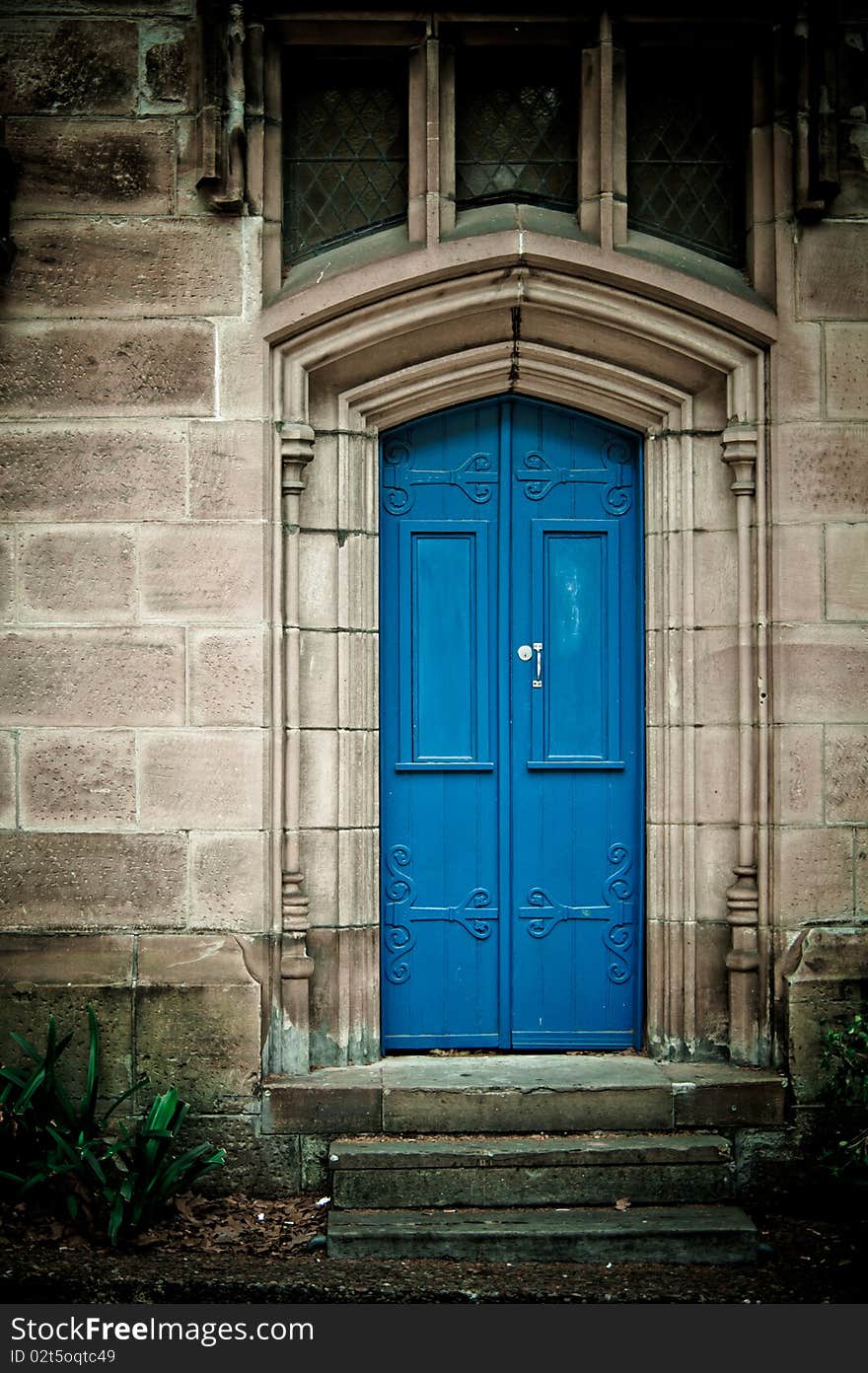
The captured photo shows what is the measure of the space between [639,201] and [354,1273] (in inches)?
162

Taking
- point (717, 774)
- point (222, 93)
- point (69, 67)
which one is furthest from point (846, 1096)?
point (69, 67)

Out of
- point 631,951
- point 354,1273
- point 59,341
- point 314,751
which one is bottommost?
point 354,1273

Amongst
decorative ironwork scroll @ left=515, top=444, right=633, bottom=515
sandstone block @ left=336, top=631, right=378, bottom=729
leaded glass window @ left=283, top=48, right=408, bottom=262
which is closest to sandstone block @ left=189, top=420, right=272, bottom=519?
sandstone block @ left=336, top=631, right=378, bottom=729

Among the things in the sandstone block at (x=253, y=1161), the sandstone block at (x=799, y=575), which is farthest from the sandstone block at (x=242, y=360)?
the sandstone block at (x=253, y=1161)

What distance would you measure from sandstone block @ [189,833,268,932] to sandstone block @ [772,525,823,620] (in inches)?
86.8

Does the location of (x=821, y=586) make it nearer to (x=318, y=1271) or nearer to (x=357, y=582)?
(x=357, y=582)

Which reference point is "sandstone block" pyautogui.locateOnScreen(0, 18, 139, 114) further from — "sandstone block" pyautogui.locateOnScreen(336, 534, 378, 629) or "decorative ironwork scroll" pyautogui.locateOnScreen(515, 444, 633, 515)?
"decorative ironwork scroll" pyautogui.locateOnScreen(515, 444, 633, 515)

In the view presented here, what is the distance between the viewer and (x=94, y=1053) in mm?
4684

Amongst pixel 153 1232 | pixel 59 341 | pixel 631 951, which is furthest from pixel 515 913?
pixel 59 341

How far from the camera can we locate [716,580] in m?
5.16

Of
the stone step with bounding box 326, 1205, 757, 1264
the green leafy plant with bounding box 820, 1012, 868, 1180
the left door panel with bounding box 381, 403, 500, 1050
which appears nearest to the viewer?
the stone step with bounding box 326, 1205, 757, 1264

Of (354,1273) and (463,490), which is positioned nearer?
(354,1273)

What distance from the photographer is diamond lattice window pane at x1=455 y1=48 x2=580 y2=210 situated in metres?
5.16

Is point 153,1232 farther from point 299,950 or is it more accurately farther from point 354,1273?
point 299,950
